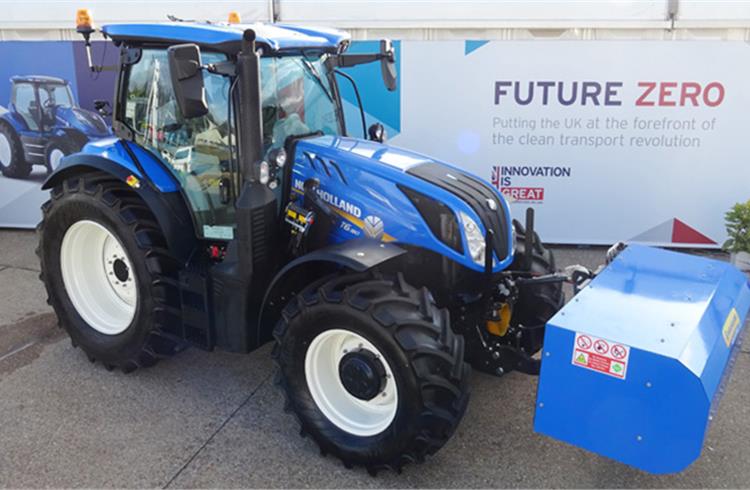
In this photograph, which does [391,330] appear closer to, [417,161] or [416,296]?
[416,296]

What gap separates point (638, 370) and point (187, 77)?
213 centimetres

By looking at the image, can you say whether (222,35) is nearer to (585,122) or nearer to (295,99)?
(295,99)

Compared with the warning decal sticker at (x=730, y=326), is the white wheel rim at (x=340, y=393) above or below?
below

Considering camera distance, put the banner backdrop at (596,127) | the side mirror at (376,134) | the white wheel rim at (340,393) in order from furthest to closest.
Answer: the banner backdrop at (596,127)
the side mirror at (376,134)
the white wheel rim at (340,393)

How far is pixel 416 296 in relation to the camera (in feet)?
9.08

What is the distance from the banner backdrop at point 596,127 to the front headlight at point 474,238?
3.25 meters

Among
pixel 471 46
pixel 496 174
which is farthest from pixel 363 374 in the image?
pixel 471 46

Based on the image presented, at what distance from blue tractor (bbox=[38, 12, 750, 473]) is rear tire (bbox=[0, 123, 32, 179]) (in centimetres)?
323

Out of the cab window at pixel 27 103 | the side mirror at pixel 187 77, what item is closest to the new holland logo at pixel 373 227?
the side mirror at pixel 187 77

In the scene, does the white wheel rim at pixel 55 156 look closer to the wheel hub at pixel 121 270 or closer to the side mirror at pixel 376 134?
the wheel hub at pixel 121 270

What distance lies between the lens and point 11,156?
672 centimetres

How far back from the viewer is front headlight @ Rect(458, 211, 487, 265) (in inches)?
120

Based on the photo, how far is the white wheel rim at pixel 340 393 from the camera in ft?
9.70

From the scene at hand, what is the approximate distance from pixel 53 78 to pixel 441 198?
5157mm
